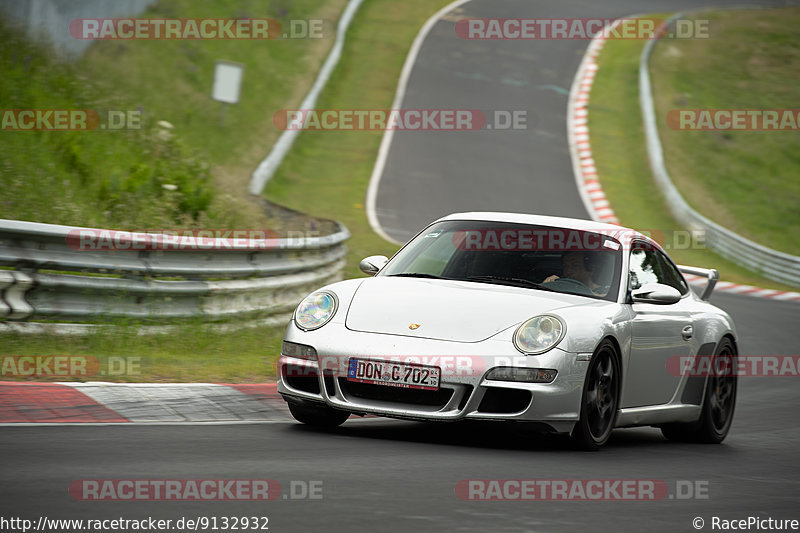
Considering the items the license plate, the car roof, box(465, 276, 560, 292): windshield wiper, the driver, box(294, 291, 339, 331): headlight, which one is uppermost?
the car roof

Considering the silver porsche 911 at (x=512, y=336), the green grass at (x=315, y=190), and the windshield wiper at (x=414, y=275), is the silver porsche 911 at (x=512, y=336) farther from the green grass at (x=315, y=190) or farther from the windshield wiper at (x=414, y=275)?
the green grass at (x=315, y=190)

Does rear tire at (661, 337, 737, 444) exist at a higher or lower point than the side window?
lower

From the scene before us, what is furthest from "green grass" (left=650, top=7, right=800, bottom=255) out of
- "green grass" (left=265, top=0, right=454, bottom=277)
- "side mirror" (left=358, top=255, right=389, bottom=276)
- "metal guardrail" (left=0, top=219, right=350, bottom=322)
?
"side mirror" (left=358, top=255, right=389, bottom=276)

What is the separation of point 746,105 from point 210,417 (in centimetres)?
3072

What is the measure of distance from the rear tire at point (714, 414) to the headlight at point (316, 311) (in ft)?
9.54

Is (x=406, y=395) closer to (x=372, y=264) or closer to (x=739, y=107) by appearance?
(x=372, y=264)

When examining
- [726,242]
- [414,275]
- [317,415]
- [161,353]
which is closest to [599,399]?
[414,275]

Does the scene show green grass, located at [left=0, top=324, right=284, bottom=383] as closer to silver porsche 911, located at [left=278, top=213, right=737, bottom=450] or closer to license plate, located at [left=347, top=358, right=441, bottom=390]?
silver porsche 911, located at [left=278, top=213, right=737, bottom=450]

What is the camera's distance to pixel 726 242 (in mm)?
23828

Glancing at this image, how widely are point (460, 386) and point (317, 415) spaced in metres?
1.11

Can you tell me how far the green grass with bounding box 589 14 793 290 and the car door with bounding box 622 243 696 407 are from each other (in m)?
14.4

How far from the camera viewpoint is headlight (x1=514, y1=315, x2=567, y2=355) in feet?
21.6

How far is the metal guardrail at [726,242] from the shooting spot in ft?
74.5

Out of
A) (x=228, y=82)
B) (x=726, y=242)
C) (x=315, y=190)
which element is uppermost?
(x=228, y=82)
